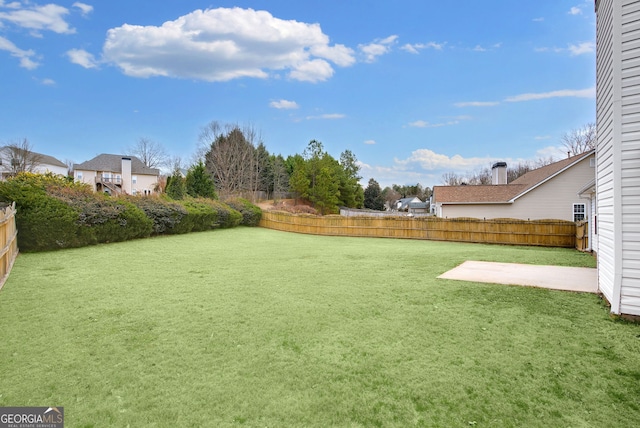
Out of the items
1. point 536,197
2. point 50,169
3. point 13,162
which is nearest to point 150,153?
point 50,169

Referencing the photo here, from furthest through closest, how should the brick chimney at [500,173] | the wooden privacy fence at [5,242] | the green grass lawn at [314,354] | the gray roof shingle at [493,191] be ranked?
the brick chimney at [500,173], the gray roof shingle at [493,191], the wooden privacy fence at [5,242], the green grass lawn at [314,354]

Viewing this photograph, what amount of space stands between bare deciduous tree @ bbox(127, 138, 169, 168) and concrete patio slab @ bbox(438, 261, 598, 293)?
45413 mm

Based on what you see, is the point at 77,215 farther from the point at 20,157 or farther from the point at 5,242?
the point at 20,157

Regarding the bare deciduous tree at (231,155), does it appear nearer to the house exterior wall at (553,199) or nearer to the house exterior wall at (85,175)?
the house exterior wall at (85,175)

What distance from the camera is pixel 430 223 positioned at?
15.6 m

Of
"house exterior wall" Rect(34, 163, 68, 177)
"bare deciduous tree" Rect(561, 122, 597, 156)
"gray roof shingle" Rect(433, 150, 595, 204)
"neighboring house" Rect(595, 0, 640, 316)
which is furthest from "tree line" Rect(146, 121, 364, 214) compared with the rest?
"neighboring house" Rect(595, 0, 640, 316)

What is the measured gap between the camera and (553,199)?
1688cm

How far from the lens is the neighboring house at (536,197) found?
16170 millimetres

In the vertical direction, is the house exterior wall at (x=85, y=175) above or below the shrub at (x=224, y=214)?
above

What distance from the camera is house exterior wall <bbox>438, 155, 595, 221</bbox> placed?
16156 mm

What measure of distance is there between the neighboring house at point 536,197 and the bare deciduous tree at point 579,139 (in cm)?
1380

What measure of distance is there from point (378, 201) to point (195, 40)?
44.7 m

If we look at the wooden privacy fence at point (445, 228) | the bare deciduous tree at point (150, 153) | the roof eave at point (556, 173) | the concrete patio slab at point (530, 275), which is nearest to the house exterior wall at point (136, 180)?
the bare deciduous tree at point (150, 153)

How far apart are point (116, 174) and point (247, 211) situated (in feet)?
88.3
